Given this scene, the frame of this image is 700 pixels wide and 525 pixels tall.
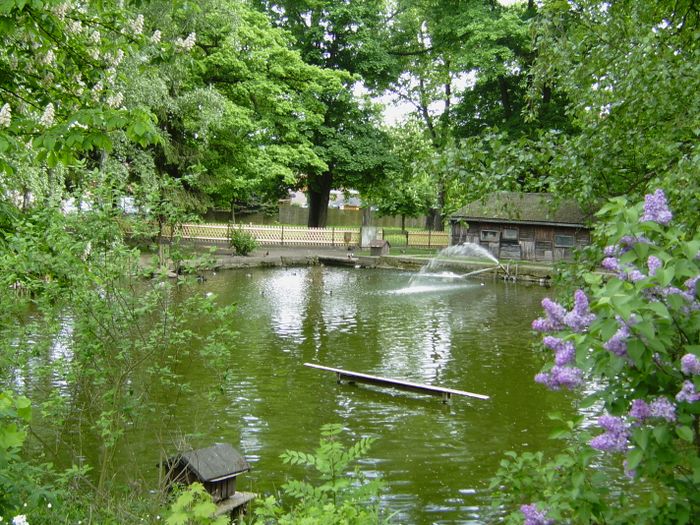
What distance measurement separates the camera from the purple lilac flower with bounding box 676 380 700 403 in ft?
8.78

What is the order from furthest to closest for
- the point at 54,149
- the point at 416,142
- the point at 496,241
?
the point at 416,142 → the point at 496,241 → the point at 54,149

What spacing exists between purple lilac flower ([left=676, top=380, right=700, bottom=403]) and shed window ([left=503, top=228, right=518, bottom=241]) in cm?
3602

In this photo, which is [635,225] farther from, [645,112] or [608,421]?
[645,112]

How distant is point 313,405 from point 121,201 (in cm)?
539

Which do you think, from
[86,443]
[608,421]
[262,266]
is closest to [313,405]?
[86,443]

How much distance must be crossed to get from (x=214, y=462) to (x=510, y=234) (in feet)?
108

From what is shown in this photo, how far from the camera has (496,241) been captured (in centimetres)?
3819

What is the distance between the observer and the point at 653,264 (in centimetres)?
274

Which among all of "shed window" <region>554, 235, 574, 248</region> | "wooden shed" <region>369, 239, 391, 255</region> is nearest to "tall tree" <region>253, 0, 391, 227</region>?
"wooden shed" <region>369, 239, 391, 255</region>

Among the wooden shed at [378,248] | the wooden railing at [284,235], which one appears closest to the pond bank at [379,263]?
the wooden shed at [378,248]

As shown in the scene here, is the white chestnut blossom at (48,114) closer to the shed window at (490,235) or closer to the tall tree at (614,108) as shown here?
the tall tree at (614,108)

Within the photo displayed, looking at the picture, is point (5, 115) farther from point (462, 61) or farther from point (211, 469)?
point (462, 61)

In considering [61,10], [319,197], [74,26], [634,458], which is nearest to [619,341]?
[634,458]

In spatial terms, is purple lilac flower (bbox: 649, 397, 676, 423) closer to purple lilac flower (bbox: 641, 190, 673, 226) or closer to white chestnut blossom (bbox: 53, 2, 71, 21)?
purple lilac flower (bbox: 641, 190, 673, 226)
